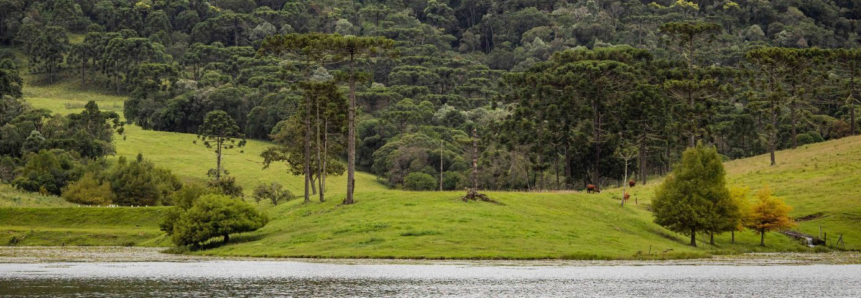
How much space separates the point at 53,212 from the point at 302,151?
89.3 feet

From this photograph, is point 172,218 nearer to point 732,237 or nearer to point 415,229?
point 415,229

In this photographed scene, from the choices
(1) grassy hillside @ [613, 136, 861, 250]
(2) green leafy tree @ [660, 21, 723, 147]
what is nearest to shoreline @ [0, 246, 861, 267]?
(1) grassy hillside @ [613, 136, 861, 250]

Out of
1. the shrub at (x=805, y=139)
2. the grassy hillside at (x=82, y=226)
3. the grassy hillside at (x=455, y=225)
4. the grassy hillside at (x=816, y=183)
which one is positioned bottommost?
the grassy hillside at (x=82, y=226)

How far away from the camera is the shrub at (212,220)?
79.6 m

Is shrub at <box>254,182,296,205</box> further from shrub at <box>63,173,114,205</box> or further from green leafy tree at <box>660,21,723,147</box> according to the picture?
green leafy tree at <box>660,21,723,147</box>

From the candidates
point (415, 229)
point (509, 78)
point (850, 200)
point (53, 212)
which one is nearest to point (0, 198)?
point (53, 212)

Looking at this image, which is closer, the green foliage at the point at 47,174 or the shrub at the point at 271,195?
the shrub at the point at 271,195

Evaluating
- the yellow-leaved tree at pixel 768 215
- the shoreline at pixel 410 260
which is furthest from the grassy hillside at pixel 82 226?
the yellow-leaved tree at pixel 768 215

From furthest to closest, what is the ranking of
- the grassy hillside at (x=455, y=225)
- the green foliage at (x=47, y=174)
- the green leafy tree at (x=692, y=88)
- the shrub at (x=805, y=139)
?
1. the shrub at (x=805, y=139)
2. the green leafy tree at (x=692, y=88)
3. the green foliage at (x=47, y=174)
4. the grassy hillside at (x=455, y=225)

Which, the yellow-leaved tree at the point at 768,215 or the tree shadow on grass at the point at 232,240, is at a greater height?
the yellow-leaved tree at the point at 768,215

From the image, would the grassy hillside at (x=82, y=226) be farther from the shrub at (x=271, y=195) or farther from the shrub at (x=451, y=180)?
the shrub at (x=451, y=180)

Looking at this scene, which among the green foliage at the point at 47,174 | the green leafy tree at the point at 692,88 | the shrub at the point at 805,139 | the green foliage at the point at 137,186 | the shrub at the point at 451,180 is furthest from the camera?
the shrub at the point at 451,180

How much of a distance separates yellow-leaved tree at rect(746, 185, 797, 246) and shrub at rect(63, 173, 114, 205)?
245 feet

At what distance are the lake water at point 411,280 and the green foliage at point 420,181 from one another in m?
80.5
